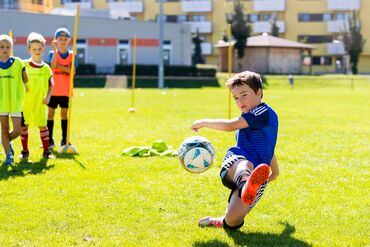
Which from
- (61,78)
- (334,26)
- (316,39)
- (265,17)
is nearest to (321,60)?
(316,39)

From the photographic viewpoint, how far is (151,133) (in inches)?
494

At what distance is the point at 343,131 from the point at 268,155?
9.00 meters

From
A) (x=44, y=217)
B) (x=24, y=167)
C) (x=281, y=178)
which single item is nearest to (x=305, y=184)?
(x=281, y=178)

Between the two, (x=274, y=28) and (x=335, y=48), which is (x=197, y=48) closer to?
(x=274, y=28)

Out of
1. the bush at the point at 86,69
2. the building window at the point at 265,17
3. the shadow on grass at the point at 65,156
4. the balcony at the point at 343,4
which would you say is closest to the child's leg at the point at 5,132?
the shadow on grass at the point at 65,156

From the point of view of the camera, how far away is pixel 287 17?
67.8 meters

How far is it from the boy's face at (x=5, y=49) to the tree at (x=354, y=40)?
54776 mm

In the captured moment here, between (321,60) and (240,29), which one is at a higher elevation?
(240,29)

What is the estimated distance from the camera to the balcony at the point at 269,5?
6688 centimetres

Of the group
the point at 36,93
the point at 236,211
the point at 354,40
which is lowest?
the point at 236,211

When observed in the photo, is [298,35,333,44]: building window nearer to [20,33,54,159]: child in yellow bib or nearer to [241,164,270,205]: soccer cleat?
[20,33,54,159]: child in yellow bib

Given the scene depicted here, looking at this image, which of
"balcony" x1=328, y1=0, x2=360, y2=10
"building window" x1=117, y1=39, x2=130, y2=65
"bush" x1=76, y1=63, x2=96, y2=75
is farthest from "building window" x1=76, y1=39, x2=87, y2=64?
"balcony" x1=328, y1=0, x2=360, y2=10

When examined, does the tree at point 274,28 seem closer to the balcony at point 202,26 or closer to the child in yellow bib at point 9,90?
the balcony at point 202,26

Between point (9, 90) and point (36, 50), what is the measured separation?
0.88 m
